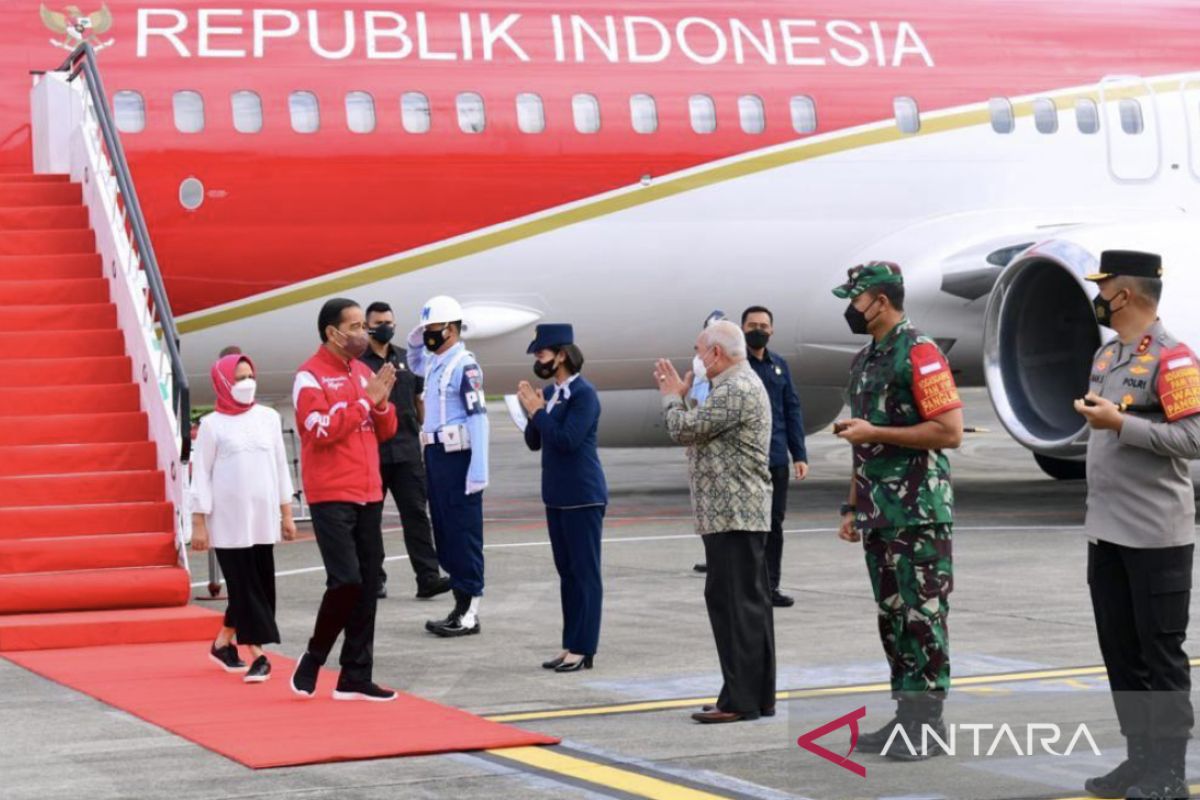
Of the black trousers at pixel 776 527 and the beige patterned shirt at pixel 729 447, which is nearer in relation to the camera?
the beige patterned shirt at pixel 729 447

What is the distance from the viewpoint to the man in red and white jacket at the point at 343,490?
8.80 m

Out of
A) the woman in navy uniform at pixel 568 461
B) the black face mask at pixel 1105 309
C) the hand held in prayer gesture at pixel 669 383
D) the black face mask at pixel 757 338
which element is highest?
the black face mask at pixel 1105 309

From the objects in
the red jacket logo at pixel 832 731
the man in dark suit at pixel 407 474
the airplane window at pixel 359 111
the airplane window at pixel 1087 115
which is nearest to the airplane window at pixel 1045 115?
the airplane window at pixel 1087 115

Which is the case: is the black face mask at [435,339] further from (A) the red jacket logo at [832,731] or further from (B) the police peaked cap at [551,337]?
(A) the red jacket logo at [832,731]

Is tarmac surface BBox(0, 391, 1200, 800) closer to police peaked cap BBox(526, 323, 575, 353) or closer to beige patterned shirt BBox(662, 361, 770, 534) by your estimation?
beige patterned shirt BBox(662, 361, 770, 534)

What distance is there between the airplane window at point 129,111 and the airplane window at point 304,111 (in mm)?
1044

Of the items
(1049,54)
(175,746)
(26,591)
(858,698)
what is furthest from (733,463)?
(1049,54)

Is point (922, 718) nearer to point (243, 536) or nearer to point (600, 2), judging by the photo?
point (243, 536)

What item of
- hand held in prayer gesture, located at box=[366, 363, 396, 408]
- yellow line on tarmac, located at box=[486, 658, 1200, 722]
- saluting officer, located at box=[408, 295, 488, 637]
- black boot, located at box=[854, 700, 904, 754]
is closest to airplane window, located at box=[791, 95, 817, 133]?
saluting officer, located at box=[408, 295, 488, 637]

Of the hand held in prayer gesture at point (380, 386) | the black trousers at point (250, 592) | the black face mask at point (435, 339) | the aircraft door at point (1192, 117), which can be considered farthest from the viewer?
the aircraft door at point (1192, 117)

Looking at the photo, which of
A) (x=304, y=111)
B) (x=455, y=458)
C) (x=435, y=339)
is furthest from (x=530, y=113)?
(x=455, y=458)

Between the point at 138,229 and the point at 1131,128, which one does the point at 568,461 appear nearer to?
the point at 138,229

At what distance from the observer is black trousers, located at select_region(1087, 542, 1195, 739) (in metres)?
6.61

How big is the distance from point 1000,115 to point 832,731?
34.0ft
